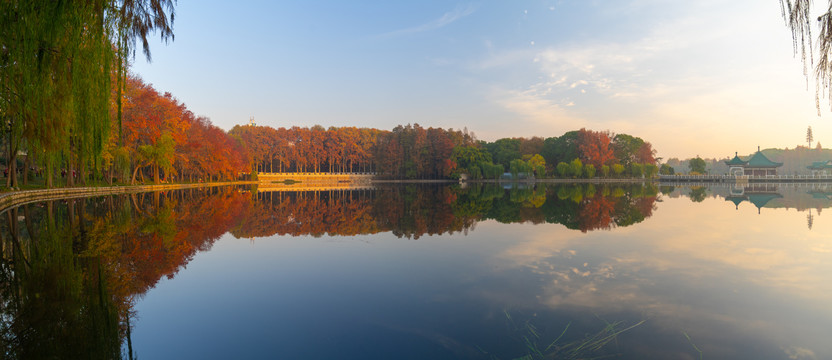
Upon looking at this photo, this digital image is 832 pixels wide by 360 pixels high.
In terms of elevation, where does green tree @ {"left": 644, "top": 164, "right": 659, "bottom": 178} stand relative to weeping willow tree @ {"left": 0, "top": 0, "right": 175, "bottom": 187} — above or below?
below

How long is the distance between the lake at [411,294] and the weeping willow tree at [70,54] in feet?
8.65

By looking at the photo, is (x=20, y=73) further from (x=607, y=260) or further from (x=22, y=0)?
(x=607, y=260)

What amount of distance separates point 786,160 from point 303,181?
150946mm

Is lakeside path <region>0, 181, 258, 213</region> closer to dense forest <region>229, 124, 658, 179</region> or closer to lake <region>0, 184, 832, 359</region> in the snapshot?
lake <region>0, 184, 832, 359</region>

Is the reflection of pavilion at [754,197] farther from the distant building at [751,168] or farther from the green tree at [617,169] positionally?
the distant building at [751,168]

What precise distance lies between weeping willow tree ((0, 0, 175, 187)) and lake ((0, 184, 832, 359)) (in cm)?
264

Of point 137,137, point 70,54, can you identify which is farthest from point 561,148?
point 70,54

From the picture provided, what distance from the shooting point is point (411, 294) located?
5910mm

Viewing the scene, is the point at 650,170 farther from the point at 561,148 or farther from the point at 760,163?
the point at 561,148

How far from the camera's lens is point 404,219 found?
49.9ft

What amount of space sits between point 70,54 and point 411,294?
22.3 ft

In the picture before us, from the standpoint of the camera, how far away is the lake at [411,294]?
13.5 feet

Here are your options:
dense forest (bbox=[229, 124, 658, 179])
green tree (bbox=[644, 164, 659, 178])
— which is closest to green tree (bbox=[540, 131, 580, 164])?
dense forest (bbox=[229, 124, 658, 179])

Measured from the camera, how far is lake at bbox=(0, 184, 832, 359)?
4125mm
